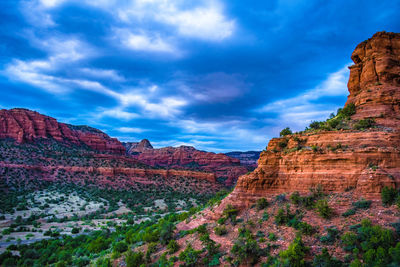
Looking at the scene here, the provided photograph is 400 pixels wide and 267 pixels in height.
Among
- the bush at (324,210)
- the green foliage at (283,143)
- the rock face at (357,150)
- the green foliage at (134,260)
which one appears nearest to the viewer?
the bush at (324,210)

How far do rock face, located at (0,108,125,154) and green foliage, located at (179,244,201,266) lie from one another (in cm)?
8816

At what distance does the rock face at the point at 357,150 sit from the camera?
46.6 feet

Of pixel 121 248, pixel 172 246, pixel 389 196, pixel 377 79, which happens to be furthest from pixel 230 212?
pixel 377 79

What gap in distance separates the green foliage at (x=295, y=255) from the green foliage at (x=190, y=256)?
5587 millimetres

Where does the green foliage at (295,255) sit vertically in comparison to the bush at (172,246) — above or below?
above

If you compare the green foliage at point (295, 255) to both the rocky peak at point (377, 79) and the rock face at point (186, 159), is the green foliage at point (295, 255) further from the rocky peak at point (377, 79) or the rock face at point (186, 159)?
the rock face at point (186, 159)

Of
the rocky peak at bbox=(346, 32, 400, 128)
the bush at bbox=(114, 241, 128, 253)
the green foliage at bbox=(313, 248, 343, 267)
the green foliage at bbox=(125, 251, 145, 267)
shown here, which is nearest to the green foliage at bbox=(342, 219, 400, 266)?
the green foliage at bbox=(313, 248, 343, 267)

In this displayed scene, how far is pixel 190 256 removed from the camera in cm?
1500

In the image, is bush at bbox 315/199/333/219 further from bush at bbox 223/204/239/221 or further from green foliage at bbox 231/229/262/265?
bush at bbox 223/204/239/221

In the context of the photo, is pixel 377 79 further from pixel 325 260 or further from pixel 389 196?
pixel 325 260

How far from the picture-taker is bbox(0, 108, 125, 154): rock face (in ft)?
264

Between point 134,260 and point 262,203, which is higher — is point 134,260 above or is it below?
below

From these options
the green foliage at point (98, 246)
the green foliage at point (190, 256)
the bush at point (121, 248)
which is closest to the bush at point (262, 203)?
the green foliage at point (190, 256)

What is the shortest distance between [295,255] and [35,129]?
346 ft
